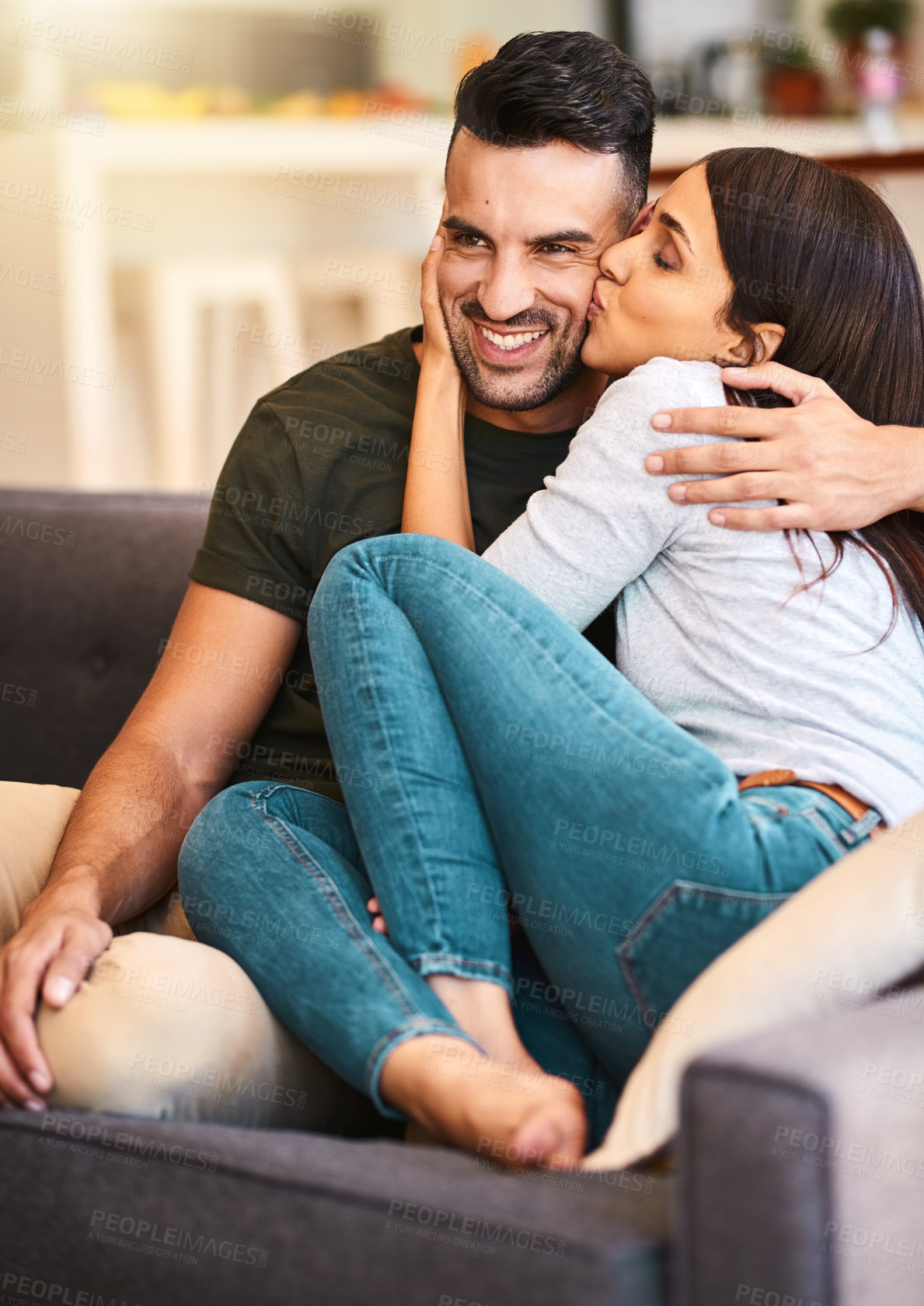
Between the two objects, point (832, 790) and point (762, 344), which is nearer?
point (832, 790)

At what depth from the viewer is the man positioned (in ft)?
4.69

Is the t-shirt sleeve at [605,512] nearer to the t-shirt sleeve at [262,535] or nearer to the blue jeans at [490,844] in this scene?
the blue jeans at [490,844]

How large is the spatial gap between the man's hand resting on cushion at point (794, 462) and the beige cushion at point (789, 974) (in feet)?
1.25

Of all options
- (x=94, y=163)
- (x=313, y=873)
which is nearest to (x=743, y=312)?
(x=313, y=873)

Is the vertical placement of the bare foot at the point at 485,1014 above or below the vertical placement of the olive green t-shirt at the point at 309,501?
below

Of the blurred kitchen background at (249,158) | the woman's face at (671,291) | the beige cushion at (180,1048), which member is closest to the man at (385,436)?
the woman's face at (671,291)

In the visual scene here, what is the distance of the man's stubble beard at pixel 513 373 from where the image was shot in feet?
5.08

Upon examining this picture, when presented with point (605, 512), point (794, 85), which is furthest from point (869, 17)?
point (605, 512)

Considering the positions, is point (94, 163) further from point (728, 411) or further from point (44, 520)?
point (728, 411)

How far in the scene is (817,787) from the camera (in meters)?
1.07

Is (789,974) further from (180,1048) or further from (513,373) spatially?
(513,373)

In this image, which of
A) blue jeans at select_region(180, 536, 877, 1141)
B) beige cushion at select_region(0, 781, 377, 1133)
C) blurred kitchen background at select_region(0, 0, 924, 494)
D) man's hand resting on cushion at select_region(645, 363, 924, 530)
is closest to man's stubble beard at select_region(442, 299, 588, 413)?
man's hand resting on cushion at select_region(645, 363, 924, 530)

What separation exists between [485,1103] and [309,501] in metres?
0.77

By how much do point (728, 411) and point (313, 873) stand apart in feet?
1.83
